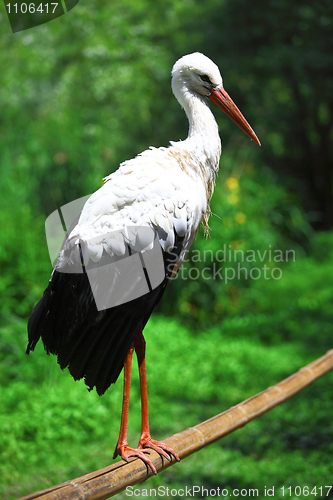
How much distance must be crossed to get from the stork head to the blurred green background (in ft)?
4.95

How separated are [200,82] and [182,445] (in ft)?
4.24

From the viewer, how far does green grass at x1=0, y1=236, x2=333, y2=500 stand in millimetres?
2904

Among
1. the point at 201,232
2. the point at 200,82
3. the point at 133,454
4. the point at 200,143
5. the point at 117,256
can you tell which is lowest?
the point at 201,232

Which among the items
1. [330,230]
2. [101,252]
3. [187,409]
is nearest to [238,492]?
[187,409]

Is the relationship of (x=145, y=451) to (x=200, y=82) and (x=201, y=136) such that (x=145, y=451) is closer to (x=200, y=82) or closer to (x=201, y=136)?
(x=201, y=136)

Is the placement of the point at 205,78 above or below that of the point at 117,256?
above

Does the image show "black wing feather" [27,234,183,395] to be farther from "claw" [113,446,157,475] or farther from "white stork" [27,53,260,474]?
"claw" [113,446,157,475]

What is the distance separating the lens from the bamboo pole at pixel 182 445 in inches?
53.2

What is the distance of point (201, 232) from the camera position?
309cm

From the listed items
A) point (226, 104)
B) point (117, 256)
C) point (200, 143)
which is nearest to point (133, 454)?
point (117, 256)

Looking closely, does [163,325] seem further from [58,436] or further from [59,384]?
[58,436]

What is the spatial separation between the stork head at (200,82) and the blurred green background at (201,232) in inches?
59.4

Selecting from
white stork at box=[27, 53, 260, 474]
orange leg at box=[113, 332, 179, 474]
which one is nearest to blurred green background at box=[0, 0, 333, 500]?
orange leg at box=[113, 332, 179, 474]

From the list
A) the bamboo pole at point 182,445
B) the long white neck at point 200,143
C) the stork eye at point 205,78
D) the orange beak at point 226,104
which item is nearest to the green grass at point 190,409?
the bamboo pole at point 182,445
